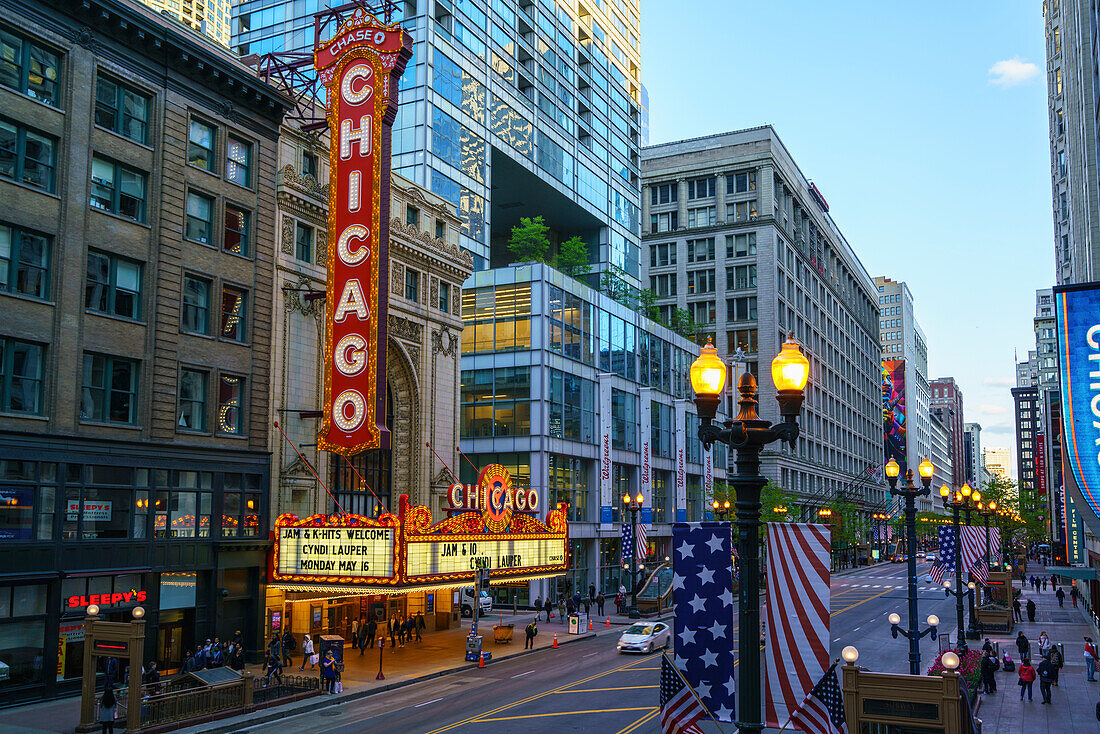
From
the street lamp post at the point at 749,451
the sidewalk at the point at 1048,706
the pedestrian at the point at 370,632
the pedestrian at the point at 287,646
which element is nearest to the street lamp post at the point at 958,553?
the sidewalk at the point at 1048,706

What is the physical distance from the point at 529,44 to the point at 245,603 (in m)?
56.0

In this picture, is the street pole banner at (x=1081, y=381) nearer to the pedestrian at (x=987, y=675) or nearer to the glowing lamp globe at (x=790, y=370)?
the glowing lamp globe at (x=790, y=370)

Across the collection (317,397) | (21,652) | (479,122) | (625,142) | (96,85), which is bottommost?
(21,652)

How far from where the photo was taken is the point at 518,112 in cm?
7569

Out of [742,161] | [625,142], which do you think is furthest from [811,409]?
[625,142]

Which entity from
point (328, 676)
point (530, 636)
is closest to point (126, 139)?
point (328, 676)

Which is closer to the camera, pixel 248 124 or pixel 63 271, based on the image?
pixel 63 271

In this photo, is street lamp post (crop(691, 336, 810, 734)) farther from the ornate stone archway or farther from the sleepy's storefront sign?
the ornate stone archway

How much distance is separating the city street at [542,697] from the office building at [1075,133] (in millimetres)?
25757

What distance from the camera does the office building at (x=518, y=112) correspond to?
64.8m

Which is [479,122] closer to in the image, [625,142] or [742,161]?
[625,142]

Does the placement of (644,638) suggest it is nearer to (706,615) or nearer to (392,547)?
(392,547)

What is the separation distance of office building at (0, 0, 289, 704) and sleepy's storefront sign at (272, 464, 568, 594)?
171 cm

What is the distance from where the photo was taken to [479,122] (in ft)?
231
